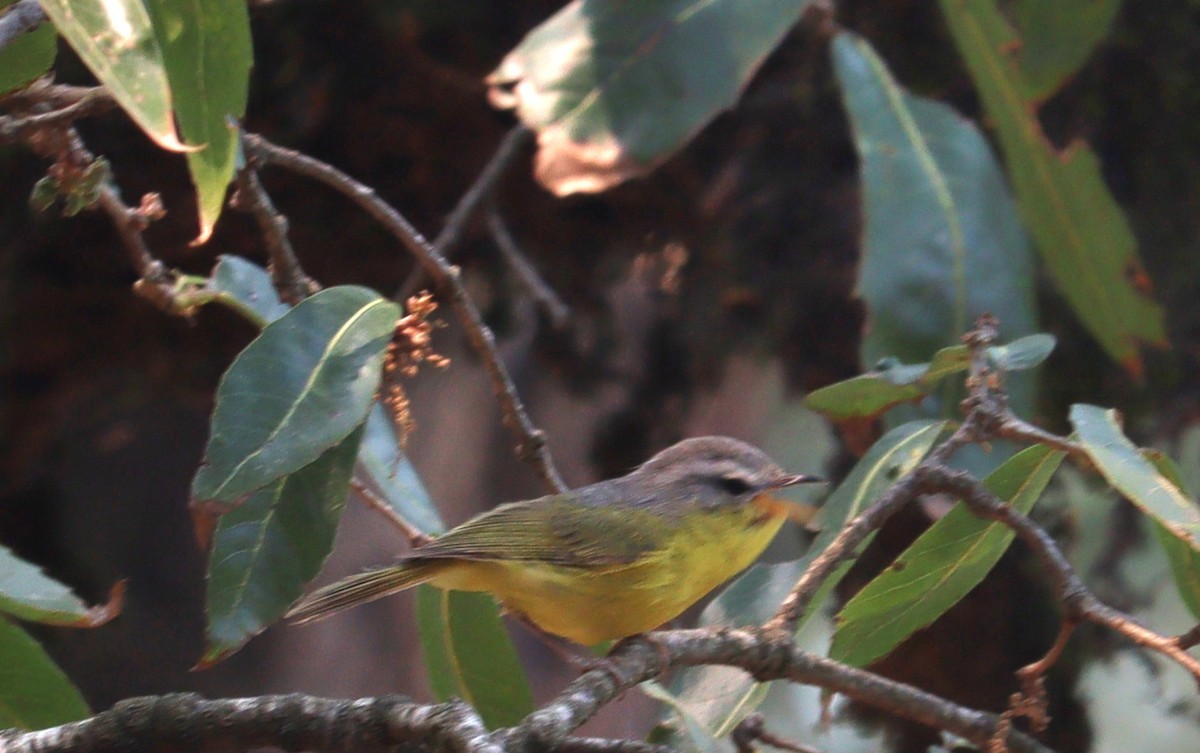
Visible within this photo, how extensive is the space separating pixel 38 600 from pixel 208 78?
0.38 m

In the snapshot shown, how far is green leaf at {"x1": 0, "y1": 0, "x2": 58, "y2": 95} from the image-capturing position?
756 mm

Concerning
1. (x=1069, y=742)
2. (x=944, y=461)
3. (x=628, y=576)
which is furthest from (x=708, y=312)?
(x=944, y=461)

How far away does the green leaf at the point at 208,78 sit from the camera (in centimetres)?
70

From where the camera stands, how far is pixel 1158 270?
1591mm

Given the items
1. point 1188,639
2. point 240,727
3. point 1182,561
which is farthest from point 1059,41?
point 240,727

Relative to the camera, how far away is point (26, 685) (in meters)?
0.85

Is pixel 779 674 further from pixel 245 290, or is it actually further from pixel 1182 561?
pixel 245 290

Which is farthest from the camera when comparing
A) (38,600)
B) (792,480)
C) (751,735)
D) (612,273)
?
(612,273)

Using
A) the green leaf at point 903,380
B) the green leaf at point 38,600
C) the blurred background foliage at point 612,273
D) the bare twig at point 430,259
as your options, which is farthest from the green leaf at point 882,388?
the green leaf at point 38,600

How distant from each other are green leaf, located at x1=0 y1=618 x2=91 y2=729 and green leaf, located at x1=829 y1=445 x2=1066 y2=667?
586mm

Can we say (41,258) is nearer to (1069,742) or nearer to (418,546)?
(418,546)

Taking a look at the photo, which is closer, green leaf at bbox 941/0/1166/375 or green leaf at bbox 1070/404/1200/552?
green leaf at bbox 1070/404/1200/552

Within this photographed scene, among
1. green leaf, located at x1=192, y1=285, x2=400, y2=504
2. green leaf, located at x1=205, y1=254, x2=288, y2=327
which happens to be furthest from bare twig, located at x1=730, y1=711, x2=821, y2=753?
green leaf, located at x1=205, y1=254, x2=288, y2=327

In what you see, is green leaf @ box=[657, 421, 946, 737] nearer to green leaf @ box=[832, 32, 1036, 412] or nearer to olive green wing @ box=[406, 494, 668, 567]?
olive green wing @ box=[406, 494, 668, 567]
